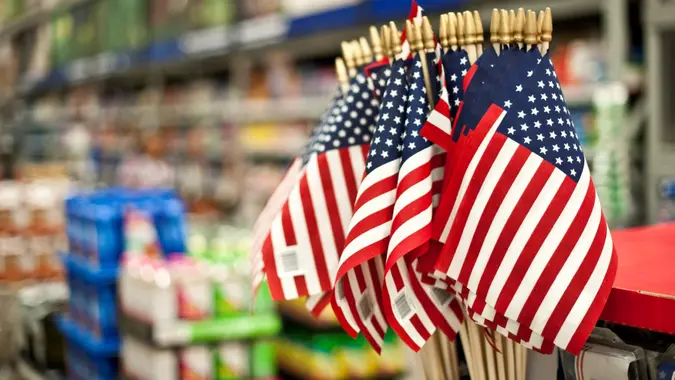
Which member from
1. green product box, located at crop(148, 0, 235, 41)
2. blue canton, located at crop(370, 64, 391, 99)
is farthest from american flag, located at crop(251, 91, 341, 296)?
green product box, located at crop(148, 0, 235, 41)

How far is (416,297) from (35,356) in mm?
4349

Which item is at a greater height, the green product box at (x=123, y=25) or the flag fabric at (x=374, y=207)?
the green product box at (x=123, y=25)

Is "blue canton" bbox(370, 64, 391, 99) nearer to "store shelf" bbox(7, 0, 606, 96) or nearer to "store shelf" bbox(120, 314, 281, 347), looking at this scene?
"store shelf" bbox(7, 0, 606, 96)

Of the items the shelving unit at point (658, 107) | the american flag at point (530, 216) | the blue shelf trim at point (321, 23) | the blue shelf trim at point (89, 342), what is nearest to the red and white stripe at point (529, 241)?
the american flag at point (530, 216)

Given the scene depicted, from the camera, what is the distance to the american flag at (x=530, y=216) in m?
1.23

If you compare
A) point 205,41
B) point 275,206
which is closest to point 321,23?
point 205,41

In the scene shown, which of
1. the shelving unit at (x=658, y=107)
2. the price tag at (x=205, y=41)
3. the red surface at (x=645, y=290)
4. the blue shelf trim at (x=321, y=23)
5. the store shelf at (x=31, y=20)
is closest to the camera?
the red surface at (x=645, y=290)

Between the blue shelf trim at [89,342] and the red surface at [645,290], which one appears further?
the blue shelf trim at [89,342]

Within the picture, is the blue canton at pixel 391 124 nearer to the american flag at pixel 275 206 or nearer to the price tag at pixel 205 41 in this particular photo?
the american flag at pixel 275 206

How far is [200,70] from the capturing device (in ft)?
31.3

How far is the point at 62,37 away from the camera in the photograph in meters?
12.1

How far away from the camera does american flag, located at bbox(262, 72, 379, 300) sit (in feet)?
5.23

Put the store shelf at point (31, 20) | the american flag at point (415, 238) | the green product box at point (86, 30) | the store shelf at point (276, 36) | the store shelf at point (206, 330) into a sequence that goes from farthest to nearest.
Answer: the store shelf at point (31, 20) < the green product box at point (86, 30) < the store shelf at point (276, 36) < the store shelf at point (206, 330) < the american flag at point (415, 238)

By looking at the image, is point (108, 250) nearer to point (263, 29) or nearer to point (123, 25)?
point (263, 29)
